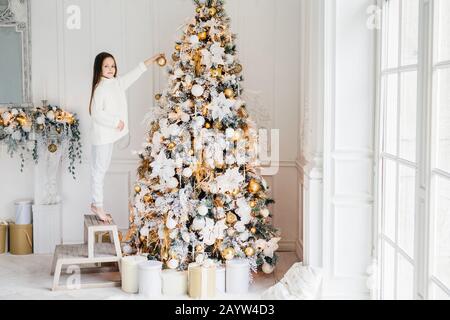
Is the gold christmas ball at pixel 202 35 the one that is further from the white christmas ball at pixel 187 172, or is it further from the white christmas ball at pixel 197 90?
the white christmas ball at pixel 187 172

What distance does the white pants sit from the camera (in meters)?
5.28

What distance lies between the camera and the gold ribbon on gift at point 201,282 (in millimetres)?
4238

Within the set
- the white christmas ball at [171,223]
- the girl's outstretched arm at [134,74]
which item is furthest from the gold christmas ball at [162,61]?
the white christmas ball at [171,223]

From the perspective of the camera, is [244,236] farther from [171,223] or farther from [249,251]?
[171,223]

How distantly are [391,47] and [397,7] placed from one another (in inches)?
10.5

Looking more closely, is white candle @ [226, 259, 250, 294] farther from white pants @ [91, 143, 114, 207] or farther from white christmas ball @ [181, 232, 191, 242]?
white pants @ [91, 143, 114, 207]

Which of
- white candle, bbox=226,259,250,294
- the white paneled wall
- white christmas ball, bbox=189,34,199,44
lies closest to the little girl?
the white paneled wall

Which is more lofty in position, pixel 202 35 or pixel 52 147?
pixel 202 35

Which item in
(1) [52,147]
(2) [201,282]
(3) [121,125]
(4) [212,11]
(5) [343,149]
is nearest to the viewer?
(5) [343,149]

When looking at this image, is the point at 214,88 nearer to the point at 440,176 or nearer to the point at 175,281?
the point at 175,281

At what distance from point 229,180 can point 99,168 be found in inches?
52.7

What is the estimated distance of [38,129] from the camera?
530 centimetres

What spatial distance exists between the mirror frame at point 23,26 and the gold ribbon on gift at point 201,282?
2.25m

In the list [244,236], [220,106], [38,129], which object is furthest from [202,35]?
[38,129]
